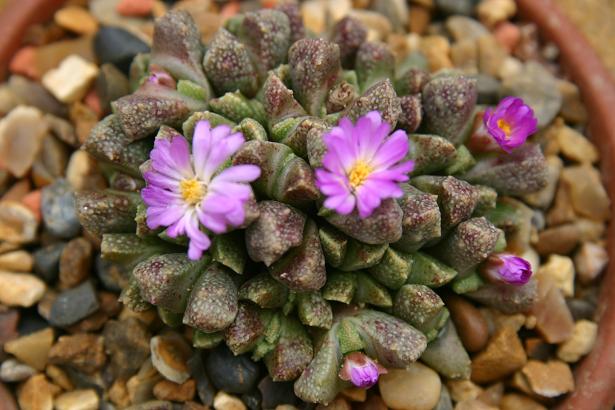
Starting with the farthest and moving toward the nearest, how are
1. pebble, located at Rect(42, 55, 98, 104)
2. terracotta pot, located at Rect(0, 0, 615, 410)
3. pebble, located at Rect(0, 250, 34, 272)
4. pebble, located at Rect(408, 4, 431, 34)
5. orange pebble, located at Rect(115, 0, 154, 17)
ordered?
pebble, located at Rect(408, 4, 431, 34) < orange pebble, located at Rect(115, 0, 154, 17) < pebble, located at Rect(42, 55, 98, 104) < pebble, located at Rect(0, 250, 34, 272) < terracotta pot, located at Rect(0, 0, 615, 410)

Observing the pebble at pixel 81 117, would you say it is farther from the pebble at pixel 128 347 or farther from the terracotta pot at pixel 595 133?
the terracotta pot at pixel 595 133

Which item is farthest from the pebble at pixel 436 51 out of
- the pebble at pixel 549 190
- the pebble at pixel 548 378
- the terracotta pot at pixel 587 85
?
the pebble at pixel 548 378

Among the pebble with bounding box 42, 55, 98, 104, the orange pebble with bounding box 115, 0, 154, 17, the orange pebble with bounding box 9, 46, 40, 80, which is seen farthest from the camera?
the orange pebble with bounding box 115, 0, 154, 17

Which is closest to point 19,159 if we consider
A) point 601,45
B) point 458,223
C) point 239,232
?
point 239,232

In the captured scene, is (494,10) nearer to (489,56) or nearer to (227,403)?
(489,56)

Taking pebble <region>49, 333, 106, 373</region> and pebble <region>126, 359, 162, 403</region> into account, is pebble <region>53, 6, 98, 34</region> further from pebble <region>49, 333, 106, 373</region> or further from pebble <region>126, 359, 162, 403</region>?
pebble <region>126, 359, 162, 403</region>

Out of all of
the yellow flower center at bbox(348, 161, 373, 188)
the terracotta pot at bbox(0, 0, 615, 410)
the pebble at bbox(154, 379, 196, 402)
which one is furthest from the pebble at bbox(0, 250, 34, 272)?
the yellow flower center at bbox(348, 161, 373, 188)

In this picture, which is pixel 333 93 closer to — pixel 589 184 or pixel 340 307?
pixel 340 307
